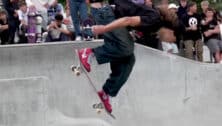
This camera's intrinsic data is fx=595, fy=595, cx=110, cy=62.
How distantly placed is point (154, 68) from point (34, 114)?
8.57ft

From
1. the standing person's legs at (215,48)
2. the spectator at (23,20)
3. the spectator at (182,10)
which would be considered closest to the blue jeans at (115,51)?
the spectator at (23,20)

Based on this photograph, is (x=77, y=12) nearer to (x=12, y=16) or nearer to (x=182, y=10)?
(x=12, y=16)

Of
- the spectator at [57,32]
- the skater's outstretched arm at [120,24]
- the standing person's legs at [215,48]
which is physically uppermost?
the skater's outstretched arm at [120,24]

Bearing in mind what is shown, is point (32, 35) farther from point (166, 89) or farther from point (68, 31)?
point (166, 89)

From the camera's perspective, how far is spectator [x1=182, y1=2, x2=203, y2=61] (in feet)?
39.8

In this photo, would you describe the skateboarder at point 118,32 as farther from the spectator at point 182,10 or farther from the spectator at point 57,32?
the spectator at point 182,10

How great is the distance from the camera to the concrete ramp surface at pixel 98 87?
8.11 meters

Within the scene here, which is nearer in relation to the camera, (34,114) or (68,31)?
(34,114)

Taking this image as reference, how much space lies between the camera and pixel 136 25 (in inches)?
291

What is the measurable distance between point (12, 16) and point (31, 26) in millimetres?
467

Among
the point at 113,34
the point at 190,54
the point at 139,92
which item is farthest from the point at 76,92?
the point at 190,54

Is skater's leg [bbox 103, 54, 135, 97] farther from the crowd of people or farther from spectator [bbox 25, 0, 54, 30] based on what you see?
spectator [bbox 25, 0, 54, 30]

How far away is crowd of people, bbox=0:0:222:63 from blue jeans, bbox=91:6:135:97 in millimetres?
2808

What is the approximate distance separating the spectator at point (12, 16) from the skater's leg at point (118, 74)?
3.73 meters
